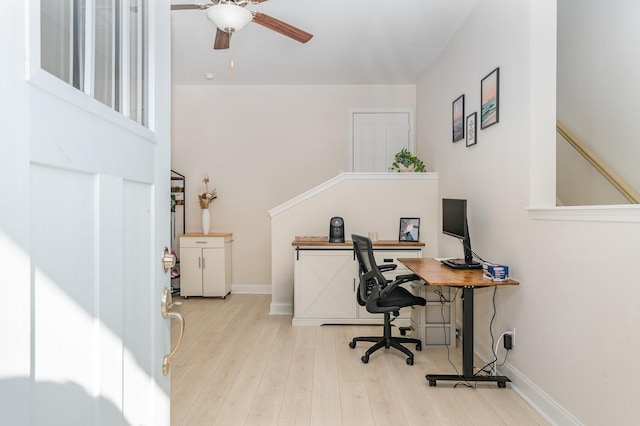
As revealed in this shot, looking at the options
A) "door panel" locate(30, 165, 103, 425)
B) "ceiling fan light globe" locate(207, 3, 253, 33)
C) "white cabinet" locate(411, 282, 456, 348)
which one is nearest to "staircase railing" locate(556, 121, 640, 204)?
"white cabinet" locate(411, 282, 456, 348)

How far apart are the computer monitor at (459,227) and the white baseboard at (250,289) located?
3.09 metres

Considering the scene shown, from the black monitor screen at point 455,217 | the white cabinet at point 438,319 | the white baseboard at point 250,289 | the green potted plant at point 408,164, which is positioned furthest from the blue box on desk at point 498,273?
the white baseboard at point 250,289

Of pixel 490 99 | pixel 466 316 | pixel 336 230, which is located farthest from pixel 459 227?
pixel 336 230

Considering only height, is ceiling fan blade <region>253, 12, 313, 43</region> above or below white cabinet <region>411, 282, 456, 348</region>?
above

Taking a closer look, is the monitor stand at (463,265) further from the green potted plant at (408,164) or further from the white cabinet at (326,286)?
the green potted plant at (408,164)

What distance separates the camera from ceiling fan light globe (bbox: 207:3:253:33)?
104 inches

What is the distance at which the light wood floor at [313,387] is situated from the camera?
237 centimetres

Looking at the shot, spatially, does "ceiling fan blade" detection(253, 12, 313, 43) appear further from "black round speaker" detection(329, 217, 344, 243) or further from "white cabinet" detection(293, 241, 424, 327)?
"white cabinet" detection(293, 241, 424, 327)

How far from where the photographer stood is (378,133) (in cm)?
584

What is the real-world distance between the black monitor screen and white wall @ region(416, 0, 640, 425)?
0.79 ft

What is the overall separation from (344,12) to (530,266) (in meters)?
2.64

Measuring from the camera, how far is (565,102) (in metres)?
3.57

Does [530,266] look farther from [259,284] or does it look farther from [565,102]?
[259,284]

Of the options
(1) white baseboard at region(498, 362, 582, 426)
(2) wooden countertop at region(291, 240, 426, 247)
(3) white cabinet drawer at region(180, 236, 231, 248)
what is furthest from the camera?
(3) white cabinet drawer at region(180, 236, 231, 248)
